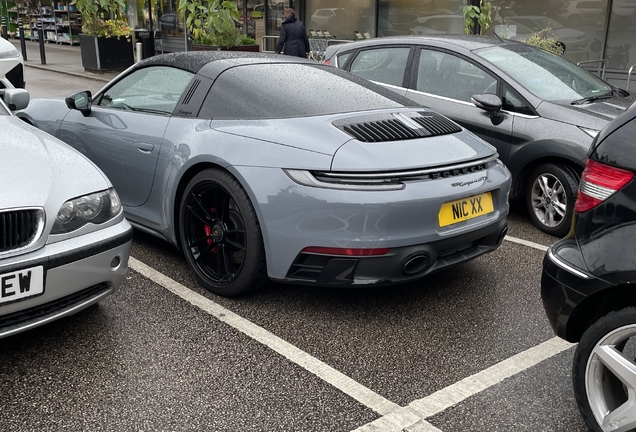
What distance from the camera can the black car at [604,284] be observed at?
2410 millimetres

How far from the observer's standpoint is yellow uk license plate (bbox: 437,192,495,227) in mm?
3525

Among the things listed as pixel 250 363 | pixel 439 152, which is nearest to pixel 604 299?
pixel 439 152

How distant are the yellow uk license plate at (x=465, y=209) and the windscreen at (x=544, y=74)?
2.14 meters

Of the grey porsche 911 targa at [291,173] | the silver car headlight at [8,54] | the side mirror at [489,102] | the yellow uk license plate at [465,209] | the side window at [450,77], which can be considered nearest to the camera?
the grey porsche 911 targa at [291,173]

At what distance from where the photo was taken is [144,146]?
4316mm

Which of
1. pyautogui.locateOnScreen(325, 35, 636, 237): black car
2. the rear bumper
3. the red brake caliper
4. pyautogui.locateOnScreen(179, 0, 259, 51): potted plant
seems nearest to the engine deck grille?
the rear bumper

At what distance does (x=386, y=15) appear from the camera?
52.2 feet

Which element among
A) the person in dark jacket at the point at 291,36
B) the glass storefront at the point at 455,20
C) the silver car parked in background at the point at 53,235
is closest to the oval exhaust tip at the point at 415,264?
the silver car parked in background at the point at 53,235

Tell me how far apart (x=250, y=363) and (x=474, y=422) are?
107 cm

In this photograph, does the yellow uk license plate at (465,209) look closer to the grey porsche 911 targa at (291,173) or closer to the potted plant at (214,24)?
the grey porsche 911 targa at (291,173)

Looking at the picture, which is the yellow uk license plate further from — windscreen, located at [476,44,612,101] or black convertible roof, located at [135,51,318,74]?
windscreen, located at [476,44,612,101]

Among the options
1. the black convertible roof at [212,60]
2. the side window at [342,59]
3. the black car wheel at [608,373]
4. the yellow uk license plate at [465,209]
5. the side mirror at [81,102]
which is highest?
the black convertible roof at [212,60]

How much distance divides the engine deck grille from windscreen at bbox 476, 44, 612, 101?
189cm

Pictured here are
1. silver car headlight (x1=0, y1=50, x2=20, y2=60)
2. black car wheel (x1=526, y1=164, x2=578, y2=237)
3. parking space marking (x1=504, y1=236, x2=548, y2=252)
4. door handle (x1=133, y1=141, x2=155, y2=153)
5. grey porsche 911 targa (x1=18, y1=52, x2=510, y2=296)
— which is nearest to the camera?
grey porsche 911 targa (x1=18, y1=52, x2=510, y2=296)
